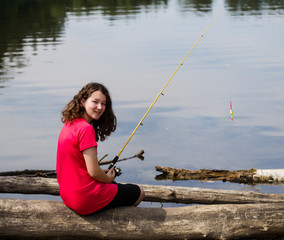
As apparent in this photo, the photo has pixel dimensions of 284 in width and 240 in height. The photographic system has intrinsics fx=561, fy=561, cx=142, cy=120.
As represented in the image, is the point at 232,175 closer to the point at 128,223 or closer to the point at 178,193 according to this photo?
the point at 178,193

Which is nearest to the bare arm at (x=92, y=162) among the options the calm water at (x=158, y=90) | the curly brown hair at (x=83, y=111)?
the curly brown hair at (x=83, y=111)

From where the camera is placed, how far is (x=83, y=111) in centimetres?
495

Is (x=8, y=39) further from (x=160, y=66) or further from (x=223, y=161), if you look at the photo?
(x=223, y=161)

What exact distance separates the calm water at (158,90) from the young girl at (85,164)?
338 cm

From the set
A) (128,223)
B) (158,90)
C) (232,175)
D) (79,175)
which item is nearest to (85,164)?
(79,175)

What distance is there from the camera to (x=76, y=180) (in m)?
4.81

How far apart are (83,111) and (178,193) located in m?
1.47

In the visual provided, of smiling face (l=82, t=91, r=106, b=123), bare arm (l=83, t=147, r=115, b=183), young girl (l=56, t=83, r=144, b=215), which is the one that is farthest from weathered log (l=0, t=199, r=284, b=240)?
smiling face (l=82, t=91, r=106, b=123)

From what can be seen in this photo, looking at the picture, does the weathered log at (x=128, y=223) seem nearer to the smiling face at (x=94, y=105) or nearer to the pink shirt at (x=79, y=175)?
the pink shirt at (x=79, y=175)

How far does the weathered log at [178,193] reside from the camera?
5738mm

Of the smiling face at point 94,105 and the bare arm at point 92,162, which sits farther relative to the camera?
the smiling face at point 94,105

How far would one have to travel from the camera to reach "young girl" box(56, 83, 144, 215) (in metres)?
4.71

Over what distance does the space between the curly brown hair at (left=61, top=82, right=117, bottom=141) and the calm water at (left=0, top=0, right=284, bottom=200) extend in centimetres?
325

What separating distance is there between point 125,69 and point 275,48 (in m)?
7.31
